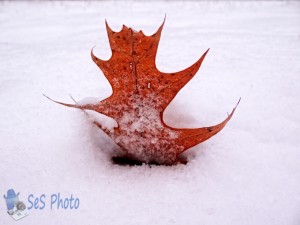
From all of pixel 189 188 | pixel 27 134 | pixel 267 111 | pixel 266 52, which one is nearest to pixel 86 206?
pixel 189 188

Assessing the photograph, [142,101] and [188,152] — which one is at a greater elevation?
[142,101]

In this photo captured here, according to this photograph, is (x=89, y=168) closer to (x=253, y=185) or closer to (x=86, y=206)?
(x=86, y=206)

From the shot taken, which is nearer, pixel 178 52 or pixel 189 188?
pixel 189 188

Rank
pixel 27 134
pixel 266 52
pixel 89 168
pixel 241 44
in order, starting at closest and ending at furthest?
pixel 89 168 < pixel 27 134 < pixel 266 52 < pixel 241 44
